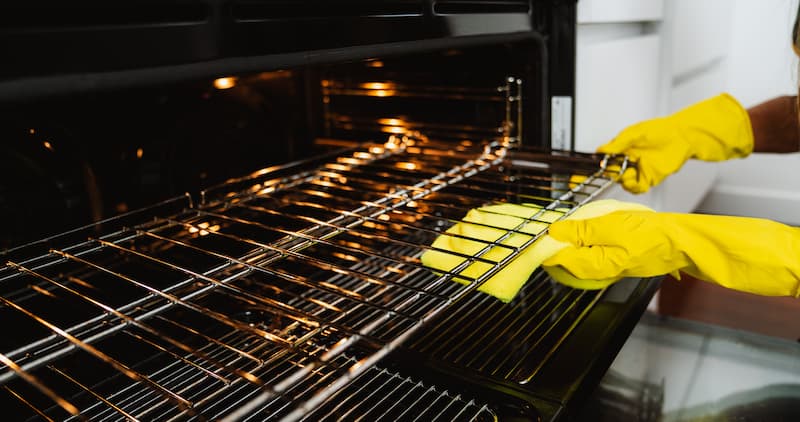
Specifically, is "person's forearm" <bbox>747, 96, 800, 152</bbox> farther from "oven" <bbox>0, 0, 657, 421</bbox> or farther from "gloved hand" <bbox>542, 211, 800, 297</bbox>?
"gloved hand" <bbox>542, 211, 800, 297</bbox>

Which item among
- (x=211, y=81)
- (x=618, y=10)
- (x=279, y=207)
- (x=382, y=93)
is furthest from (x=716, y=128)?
(x=211, y=81)

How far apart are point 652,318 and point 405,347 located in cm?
51

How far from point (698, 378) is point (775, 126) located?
1.98 ft

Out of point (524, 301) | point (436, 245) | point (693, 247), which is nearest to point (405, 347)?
point (436, 245)

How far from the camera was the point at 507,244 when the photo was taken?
74 cm

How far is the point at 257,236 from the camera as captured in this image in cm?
91

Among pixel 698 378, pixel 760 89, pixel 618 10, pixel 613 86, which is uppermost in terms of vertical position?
pixel 618 10

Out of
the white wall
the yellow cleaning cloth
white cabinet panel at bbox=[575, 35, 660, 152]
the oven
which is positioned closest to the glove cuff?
white cabinet panel at bbox=[575, 35, 660, 152]

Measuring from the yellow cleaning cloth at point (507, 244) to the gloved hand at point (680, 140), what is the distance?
0.26m

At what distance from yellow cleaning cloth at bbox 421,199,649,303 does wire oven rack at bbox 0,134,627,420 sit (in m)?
0.03

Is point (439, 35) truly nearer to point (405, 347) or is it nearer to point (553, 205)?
point (553, 205)

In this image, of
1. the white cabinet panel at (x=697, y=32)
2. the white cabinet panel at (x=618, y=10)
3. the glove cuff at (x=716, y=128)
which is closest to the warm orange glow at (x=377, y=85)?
the white cabinet panel at (x=618, y=10)

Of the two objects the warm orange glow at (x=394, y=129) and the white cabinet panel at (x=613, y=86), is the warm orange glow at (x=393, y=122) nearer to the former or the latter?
the warm orange glow at (x=394, y=129)

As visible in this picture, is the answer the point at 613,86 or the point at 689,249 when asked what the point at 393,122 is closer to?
the point at 613,86
